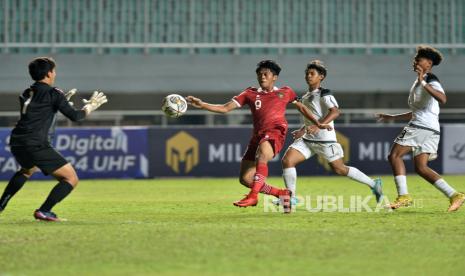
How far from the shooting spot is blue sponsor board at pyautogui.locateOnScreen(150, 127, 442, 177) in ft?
77.5

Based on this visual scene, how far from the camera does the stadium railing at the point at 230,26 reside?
31.9m

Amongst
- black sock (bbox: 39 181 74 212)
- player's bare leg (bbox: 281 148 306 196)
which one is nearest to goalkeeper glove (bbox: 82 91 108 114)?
black sock (bbox: 39 181 74 212)

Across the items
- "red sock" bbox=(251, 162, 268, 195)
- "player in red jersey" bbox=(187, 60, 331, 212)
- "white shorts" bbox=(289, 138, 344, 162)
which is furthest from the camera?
"white shorts" bbox=(289, 138, 344, 162)

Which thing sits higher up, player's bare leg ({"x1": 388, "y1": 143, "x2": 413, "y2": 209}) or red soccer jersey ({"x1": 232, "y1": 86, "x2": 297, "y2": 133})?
red soccer jersey ({"x1": 232, "y1": 86, "x2": 297, "y2": 133})

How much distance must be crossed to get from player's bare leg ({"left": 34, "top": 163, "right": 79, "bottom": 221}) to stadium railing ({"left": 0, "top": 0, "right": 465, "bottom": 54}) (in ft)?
67.4

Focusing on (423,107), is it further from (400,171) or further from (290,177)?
(290,177)

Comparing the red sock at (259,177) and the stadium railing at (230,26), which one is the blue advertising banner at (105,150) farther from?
the red sock at (259,177)

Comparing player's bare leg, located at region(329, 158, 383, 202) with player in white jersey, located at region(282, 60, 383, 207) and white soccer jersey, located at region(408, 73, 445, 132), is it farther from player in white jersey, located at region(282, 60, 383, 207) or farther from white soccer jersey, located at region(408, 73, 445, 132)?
white soccer jersey, located at region(408, 73, 445, 132)

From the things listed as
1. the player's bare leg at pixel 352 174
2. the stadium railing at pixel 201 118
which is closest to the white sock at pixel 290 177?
the player's bare leg at pixel 352 174

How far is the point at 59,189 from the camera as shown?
11.2m

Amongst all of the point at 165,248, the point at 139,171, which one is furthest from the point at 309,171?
the point at 165,248

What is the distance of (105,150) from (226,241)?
14448 millimetres

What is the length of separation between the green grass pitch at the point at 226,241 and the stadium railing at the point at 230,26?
17.7 m

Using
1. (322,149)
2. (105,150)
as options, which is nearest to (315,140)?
(322,149)
